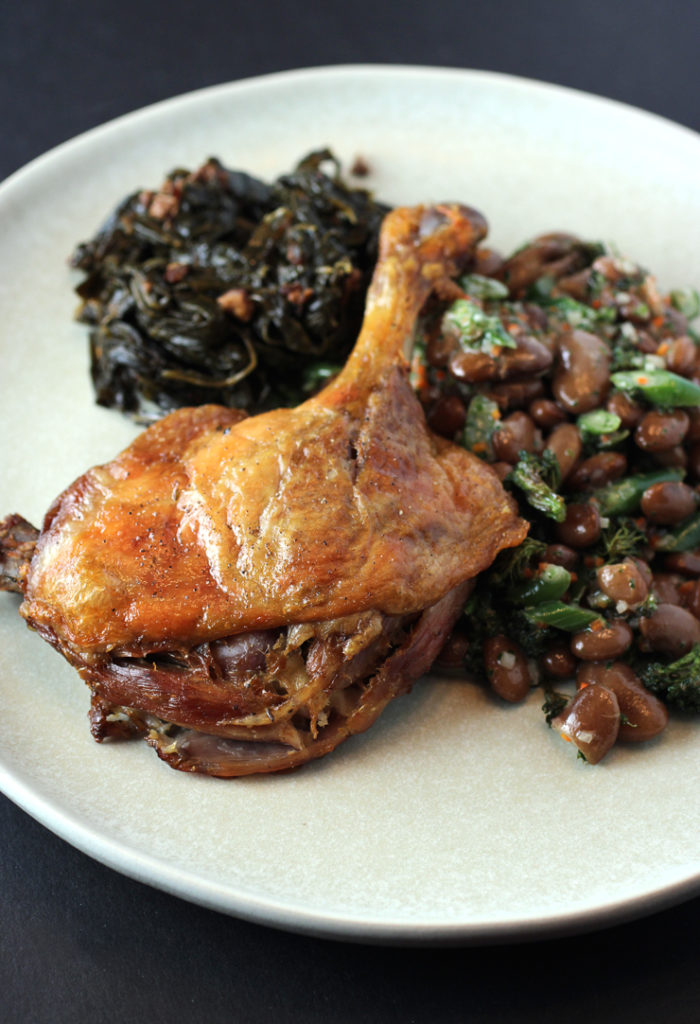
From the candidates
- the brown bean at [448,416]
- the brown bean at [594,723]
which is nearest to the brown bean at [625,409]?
the brown bean at [448,416]

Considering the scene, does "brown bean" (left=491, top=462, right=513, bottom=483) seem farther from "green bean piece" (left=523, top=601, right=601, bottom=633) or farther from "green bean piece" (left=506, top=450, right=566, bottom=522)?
"green bean piece" (left=523, top=601, right=601, bottom=633)

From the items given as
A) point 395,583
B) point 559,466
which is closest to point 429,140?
point 559,466

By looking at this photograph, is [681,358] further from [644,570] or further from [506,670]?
[506,670]

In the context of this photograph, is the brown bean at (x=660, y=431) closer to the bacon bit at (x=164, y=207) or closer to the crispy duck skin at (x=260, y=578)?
the crispy duck skin at (x=260, y=578)

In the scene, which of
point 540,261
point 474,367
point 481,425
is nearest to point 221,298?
point 474,367

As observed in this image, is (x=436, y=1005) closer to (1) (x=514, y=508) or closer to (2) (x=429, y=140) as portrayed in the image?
(1) (x=514, y=508)

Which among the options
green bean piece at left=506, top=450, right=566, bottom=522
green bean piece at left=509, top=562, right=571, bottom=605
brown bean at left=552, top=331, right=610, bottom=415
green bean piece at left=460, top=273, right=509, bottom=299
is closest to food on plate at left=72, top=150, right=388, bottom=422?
green bean piece at left=460, top=273, right=509, bottom=299
